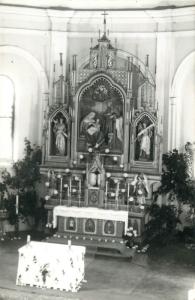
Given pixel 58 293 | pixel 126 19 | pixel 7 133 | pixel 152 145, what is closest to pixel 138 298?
pixel 58 293

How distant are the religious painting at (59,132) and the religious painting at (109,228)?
2204 millimetres

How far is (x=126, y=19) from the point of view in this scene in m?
13.2

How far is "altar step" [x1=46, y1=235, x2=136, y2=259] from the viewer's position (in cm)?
1111

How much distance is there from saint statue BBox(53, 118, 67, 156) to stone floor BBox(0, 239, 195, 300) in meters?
2.72

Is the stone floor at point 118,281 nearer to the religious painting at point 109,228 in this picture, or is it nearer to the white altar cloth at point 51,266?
the white altar cloth at point 51,266

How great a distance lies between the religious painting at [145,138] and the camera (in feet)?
40.3

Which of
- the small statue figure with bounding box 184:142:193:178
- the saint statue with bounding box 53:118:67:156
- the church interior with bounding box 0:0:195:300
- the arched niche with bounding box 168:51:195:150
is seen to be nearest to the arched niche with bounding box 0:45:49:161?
the church interior with bounding box 0:0:195:300

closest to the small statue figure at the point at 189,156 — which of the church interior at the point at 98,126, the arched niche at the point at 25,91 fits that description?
the church interior at the point at 98,126

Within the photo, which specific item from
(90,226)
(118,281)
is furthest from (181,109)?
(118,281)

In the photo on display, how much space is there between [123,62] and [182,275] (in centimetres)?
579

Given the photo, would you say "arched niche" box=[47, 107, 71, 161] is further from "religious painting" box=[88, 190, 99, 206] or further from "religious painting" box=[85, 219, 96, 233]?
"religious painting" box=[85, 219, 96, 233]

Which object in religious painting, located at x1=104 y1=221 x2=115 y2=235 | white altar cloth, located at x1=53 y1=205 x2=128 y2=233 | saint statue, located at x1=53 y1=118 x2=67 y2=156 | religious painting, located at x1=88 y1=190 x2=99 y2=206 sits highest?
saint statue, located at x1=53 y1=118 x2=67 y2=156

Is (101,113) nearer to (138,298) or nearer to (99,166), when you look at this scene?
(99,166)

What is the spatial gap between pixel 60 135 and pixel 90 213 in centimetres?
216
